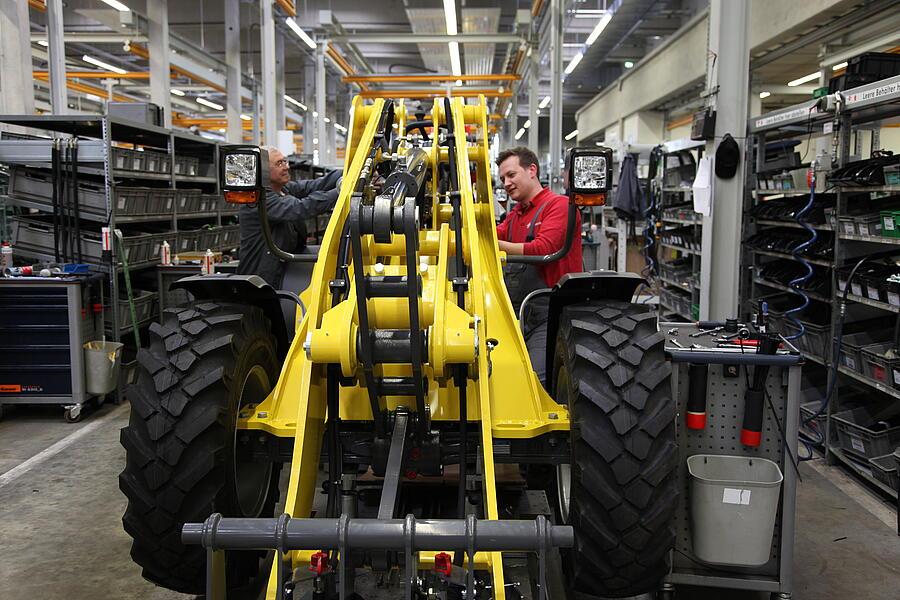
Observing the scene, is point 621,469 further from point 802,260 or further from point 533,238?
point 802,260

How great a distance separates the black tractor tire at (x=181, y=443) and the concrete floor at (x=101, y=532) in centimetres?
69

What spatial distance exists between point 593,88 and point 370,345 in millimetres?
21273

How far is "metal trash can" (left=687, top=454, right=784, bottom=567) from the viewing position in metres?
2.85

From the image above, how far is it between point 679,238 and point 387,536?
7.31 metres

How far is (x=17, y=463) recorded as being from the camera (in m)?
4.94

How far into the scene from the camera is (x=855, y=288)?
4.85 meters

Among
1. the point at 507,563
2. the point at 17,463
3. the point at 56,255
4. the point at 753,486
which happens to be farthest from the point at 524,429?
the point at 56,255

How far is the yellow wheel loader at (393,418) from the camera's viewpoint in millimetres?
2084

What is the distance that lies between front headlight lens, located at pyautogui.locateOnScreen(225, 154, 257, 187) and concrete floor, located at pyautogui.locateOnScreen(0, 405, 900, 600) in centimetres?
176

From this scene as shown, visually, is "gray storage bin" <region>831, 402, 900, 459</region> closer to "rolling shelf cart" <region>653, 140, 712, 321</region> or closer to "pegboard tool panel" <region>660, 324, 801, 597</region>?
"pegboard tool panel" <region>660, 324, 801, 597</region>

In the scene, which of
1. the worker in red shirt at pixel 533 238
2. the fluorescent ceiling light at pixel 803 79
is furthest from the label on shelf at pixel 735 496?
the fluorescent ceiling light at pixel 803 79

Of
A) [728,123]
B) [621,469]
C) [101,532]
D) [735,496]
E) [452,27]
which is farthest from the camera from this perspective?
[452,27]

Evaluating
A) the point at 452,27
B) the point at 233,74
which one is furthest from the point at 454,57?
the point at 233,74

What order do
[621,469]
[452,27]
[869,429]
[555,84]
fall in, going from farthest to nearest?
[452,27]
[555,84]
[869,429]
[621,469]
